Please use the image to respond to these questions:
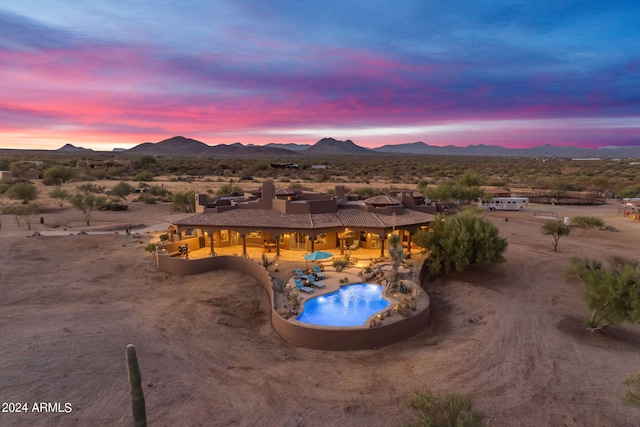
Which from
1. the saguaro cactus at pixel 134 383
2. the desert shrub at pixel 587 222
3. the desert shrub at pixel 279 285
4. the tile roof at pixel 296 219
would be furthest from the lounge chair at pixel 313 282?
the desert shrub at pixel 587 222

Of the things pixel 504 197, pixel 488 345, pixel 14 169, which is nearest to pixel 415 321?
pixel 488 345

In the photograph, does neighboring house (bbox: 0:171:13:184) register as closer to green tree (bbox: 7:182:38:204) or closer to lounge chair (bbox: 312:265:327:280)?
green tree (bbox: 7:182:38:204)

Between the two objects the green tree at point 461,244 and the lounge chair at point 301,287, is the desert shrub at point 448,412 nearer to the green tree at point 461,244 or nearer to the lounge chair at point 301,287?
the lounge chair at point 301,287

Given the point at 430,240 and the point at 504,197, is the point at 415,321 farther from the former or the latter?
the point at 504,197

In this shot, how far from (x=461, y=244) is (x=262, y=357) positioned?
14562 mm

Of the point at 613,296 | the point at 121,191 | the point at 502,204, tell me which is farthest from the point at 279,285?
the point at 121,191

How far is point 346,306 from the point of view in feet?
62.0

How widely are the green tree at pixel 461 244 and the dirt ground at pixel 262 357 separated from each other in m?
1.25

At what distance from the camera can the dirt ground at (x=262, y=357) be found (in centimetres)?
1162

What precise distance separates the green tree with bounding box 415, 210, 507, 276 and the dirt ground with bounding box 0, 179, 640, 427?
49.4 inches

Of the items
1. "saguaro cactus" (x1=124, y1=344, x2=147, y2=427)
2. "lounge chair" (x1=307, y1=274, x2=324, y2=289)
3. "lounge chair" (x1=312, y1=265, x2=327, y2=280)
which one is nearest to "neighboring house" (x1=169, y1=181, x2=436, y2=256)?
"lounge chair" (x1=312, y1=265, x2=327, y2=280)

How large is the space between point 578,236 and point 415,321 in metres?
27.5

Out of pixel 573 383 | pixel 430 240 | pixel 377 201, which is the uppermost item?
pixel 377 201

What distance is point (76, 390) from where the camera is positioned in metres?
12.2
